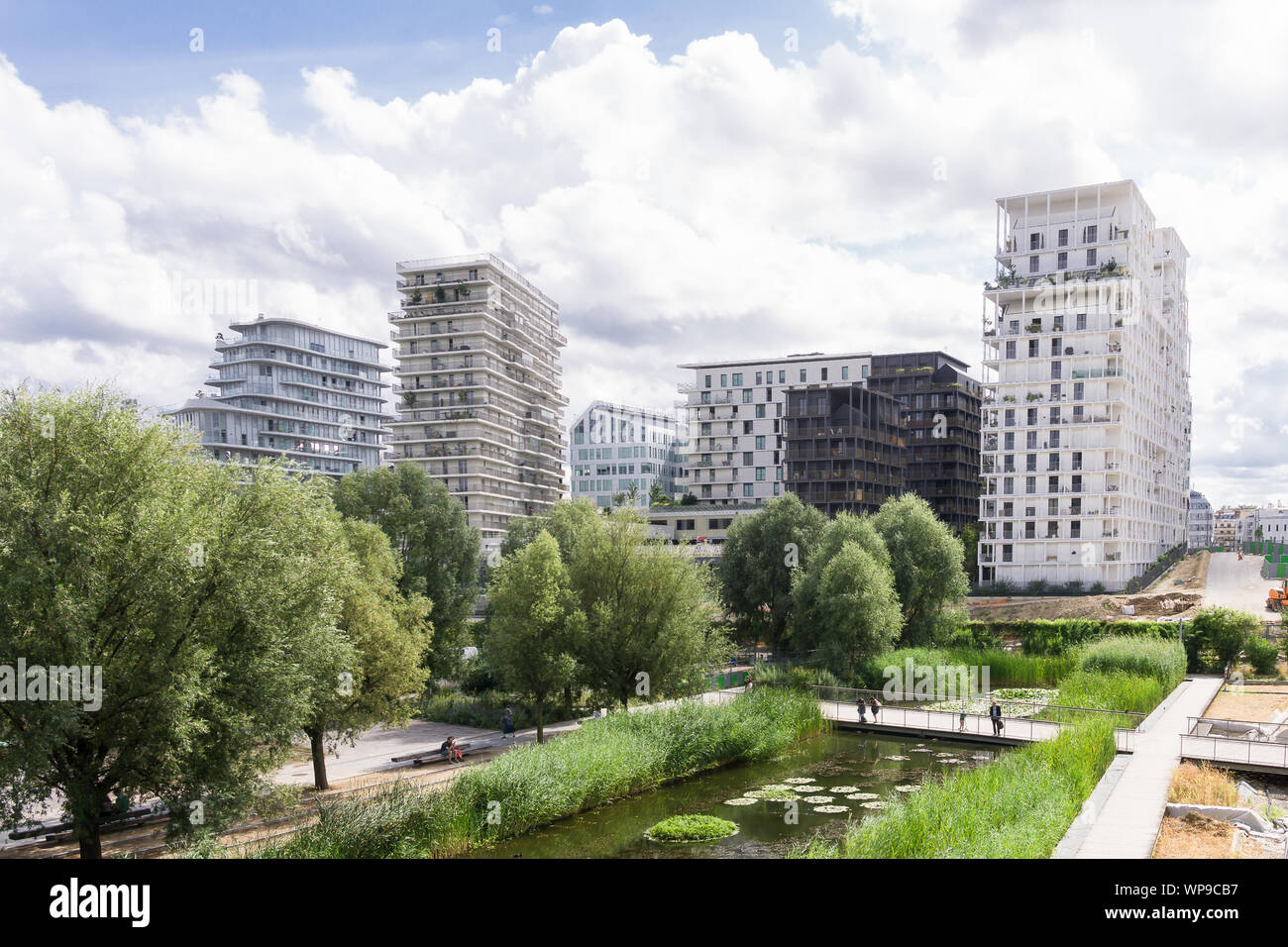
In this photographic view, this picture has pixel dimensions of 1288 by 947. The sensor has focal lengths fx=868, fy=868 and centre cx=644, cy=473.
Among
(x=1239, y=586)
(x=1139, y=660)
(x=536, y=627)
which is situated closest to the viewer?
(x=536, y=627)

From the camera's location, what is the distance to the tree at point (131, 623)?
16750mm

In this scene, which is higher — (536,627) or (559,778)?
(536,627)

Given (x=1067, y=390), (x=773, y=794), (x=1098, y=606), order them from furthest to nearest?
(x=1067, y=390) → (x=1098, y=606) → (x=773, y=794)

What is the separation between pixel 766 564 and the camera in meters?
56.5

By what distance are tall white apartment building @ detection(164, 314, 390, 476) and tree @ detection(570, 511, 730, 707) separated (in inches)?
3664

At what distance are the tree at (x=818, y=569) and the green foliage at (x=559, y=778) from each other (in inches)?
433

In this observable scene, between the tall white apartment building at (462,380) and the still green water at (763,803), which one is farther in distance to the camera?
the tall white apartment building at (462,380)

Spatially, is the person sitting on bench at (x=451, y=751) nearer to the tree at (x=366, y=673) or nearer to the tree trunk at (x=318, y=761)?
the tree at (x=366, y=673)

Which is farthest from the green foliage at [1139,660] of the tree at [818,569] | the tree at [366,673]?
the tree at [366,673]

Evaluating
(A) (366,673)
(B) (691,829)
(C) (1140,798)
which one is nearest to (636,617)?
(A) (366,673)

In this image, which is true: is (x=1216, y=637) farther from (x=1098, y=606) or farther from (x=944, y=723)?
(x=944, y=723)

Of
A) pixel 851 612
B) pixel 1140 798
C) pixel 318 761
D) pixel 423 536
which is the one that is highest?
pixel 423 536

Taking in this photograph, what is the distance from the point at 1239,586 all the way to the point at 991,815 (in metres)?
71.1

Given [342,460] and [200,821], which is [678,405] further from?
[200,821]
